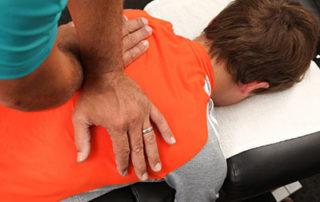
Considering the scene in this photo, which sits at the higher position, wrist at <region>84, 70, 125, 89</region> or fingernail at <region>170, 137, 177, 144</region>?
wrist at <region>84, 70, 125, 89</region>

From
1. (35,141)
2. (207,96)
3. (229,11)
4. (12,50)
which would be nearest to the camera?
(12,50)

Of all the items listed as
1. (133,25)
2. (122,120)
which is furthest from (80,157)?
(133,25)

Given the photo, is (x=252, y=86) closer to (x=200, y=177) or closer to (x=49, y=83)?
(x=200, y=177)

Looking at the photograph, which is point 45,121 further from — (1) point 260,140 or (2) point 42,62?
(1) point 260,140

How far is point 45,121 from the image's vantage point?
1.00 meters

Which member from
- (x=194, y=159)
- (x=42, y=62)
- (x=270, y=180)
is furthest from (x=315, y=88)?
(x=42, y=62)

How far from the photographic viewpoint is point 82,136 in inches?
36.6

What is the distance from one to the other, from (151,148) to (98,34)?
11.9 inches

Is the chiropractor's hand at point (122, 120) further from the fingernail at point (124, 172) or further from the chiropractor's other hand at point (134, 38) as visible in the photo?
the chiropractor's other hand at point (134, 38)

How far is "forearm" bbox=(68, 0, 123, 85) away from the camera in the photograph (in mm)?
802

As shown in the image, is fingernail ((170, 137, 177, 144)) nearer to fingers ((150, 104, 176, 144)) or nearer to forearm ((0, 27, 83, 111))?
fingers ((150, 104, 176, 144))

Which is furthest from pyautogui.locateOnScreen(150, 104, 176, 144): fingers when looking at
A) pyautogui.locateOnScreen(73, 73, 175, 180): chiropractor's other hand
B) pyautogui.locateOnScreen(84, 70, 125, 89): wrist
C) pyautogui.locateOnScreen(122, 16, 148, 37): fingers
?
pyautogui.locateOnScreen(122, 16, 148, 37): fingers

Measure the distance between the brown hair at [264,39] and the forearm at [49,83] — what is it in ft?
1.60

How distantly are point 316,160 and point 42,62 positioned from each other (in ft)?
3.00
